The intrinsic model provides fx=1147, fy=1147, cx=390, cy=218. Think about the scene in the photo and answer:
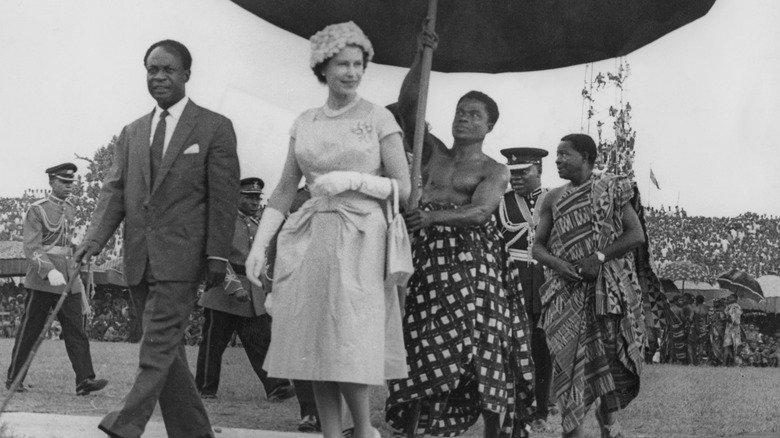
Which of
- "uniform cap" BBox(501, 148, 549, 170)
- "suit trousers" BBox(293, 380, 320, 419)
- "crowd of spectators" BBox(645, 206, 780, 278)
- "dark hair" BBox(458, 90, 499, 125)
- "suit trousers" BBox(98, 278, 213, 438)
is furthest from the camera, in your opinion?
"crowd of spectators" BBox(645, 206, 780, 278)

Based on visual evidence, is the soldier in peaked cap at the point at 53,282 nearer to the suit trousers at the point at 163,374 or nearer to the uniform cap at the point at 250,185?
Result: the uniform cap at the point at 250,185

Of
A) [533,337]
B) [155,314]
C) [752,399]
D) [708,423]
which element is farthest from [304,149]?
[752,399]

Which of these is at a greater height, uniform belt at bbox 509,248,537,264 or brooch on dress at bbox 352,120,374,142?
brooch on dress at bbox 352,120,374,142

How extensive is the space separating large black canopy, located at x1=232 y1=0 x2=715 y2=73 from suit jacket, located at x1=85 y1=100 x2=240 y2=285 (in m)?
0.78

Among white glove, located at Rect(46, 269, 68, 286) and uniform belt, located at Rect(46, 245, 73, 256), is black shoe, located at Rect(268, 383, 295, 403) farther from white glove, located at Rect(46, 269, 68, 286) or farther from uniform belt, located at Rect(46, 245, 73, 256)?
uniform belt, located at Rect(46, 245, 73, 256)

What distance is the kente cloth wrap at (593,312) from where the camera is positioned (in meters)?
7.33

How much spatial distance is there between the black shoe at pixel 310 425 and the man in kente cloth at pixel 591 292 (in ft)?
5.50

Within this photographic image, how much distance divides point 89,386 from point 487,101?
5369mm

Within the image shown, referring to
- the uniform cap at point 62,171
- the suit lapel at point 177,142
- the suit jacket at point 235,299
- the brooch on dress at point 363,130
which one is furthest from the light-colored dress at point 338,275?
the uniform cap at point 62,171

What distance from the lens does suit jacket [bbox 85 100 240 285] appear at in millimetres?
5684

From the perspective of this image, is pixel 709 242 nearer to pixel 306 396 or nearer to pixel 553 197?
pixel 553 197

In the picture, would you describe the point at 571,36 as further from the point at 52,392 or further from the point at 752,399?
the point at 752,399

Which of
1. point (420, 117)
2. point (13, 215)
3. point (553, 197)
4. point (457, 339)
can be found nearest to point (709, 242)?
point (13, 215)

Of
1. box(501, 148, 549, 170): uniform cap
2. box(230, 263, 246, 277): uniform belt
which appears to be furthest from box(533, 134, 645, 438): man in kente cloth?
box(230, 263, 246, 277): uniform belt
